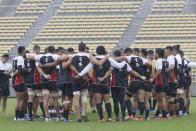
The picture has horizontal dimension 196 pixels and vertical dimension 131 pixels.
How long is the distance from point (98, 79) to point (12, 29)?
24717 mm

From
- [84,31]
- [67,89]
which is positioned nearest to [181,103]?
[67,89]

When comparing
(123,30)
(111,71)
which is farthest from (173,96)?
(123,30)

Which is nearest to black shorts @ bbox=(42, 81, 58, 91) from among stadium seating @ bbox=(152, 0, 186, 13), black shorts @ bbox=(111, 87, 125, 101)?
black shorts @ bbox=(111, 87, 125, 101)

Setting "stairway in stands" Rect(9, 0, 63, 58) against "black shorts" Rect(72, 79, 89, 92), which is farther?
"stairway in stands" Rect(9, 0, 63, 58)

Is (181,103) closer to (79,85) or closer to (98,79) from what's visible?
(98,79)

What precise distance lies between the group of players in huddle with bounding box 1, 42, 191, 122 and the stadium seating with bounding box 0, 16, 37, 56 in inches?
808

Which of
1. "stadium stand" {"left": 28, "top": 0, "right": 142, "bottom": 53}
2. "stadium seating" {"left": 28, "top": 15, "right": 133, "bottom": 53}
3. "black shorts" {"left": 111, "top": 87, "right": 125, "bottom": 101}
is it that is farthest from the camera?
"stadium stand" {"left": 28, "top": 0, "right": 142, "bottom": 53}

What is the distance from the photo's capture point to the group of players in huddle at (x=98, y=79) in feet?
37.9

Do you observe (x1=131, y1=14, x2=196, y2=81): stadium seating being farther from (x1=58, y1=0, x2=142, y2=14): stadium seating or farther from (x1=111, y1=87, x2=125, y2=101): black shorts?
(x1=111, y1=87, x2=125, y2=101): black shorts

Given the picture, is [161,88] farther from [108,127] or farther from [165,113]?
[108,127]

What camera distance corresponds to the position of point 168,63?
12516 mm

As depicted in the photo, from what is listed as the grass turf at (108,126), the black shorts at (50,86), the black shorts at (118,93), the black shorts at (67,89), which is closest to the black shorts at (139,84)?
the black shorts at (118,93)

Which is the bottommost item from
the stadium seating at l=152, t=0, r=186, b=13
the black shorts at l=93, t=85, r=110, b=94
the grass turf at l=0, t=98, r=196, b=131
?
the grass turf at l=0, t=98, r=196, b=131

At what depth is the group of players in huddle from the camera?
37.9 ft
